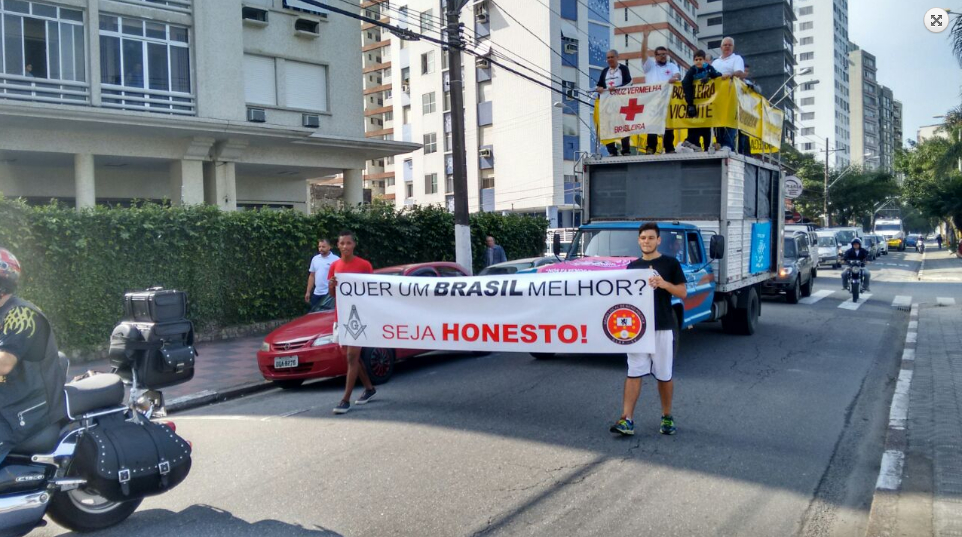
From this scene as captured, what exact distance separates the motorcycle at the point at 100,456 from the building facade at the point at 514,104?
123 ft

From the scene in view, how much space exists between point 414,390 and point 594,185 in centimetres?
525

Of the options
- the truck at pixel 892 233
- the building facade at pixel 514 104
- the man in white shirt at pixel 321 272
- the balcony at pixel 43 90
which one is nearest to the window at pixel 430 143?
the building facade at pixel 514 104

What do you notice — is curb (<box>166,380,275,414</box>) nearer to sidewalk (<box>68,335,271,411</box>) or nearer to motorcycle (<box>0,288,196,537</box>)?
sidewalk (<box>68,335,271,411</box>)

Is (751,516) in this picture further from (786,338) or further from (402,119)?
(402,119)

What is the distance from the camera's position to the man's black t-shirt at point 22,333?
438 cm

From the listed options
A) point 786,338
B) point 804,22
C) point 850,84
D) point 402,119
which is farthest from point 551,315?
point 850,84

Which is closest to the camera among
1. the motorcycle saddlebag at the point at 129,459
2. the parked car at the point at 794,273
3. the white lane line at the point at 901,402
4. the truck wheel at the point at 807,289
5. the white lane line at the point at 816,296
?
the motorcycle saddlebag at the point at 129,459

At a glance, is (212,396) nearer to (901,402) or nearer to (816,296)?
(901,402)

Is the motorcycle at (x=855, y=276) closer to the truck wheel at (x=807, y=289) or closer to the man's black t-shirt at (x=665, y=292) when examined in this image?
the truck wheel at (x=807, y=289)

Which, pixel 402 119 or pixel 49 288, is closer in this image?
pixel 49 288

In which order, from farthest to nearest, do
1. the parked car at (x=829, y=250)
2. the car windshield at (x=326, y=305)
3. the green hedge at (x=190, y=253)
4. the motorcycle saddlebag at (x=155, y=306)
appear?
the parked car at (x=829, y=250), the green hedge at (x=190, y=253), the car windshield at (x=326, y=305), the motorcycle saddlebag at (x=155, y=306)

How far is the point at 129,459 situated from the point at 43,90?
1699 centimetres

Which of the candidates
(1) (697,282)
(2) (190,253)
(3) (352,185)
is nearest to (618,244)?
(1) (697,282)

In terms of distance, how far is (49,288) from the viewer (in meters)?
12.3
